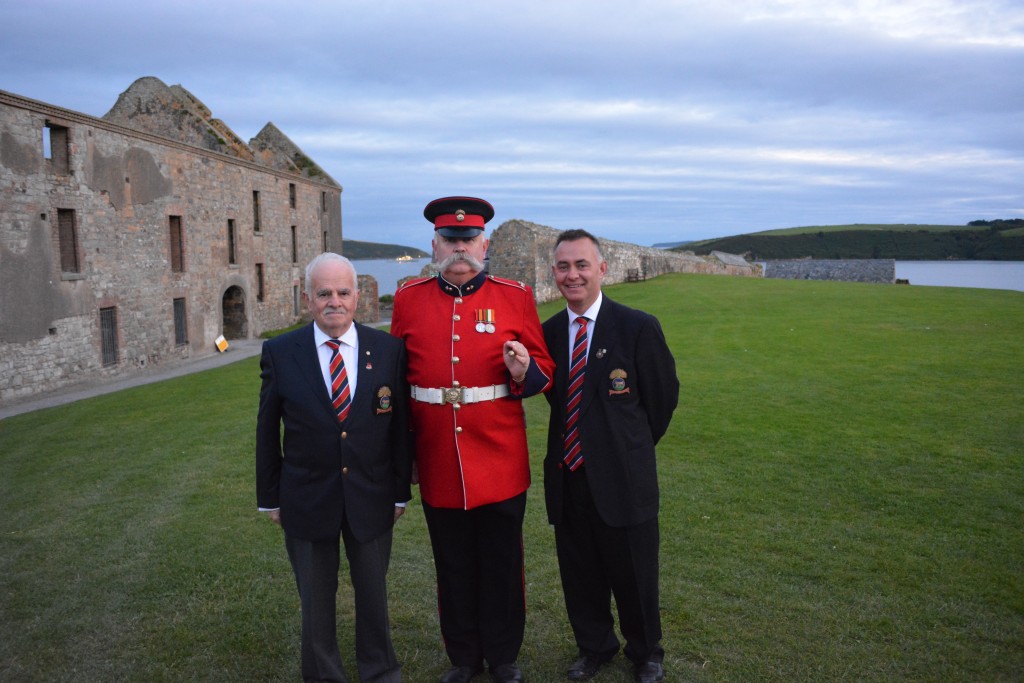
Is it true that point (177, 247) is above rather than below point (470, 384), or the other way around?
above

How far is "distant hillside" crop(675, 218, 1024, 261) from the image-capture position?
6475 centimetres

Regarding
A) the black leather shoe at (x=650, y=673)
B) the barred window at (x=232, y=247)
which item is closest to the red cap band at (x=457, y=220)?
the black leather shoe at (x=650, y=673)

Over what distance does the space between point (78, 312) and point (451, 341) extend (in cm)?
1572

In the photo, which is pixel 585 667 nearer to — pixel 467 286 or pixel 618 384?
pixel 618 384

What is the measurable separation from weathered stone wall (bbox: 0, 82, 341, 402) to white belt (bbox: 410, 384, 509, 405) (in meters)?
14.1

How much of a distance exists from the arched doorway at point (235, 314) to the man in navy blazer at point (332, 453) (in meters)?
22.7

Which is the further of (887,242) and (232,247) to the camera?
(887,242)

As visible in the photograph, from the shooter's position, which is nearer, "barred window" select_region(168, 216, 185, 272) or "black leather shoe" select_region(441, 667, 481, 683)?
"black leather shoe" select_region(441, 667, 481, 683)

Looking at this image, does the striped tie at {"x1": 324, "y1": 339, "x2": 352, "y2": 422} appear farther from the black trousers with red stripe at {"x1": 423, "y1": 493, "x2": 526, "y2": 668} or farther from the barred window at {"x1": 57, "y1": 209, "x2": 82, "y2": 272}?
the barred window at {"x1": 57, "y1": 209, "x2": 82, "y2": 272}

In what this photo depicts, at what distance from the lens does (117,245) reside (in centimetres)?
1758

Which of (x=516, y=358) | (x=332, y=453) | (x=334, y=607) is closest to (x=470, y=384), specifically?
(x=516, y=358)

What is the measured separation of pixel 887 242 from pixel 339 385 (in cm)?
9030

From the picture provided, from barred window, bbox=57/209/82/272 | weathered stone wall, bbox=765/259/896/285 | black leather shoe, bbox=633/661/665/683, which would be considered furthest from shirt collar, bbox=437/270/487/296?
weathered stone wall, bbox=765/259/896/285

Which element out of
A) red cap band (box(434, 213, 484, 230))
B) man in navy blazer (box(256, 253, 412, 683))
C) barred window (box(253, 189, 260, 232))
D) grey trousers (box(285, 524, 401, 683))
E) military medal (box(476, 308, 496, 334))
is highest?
barred window (box(253, 189, 260, 232))
